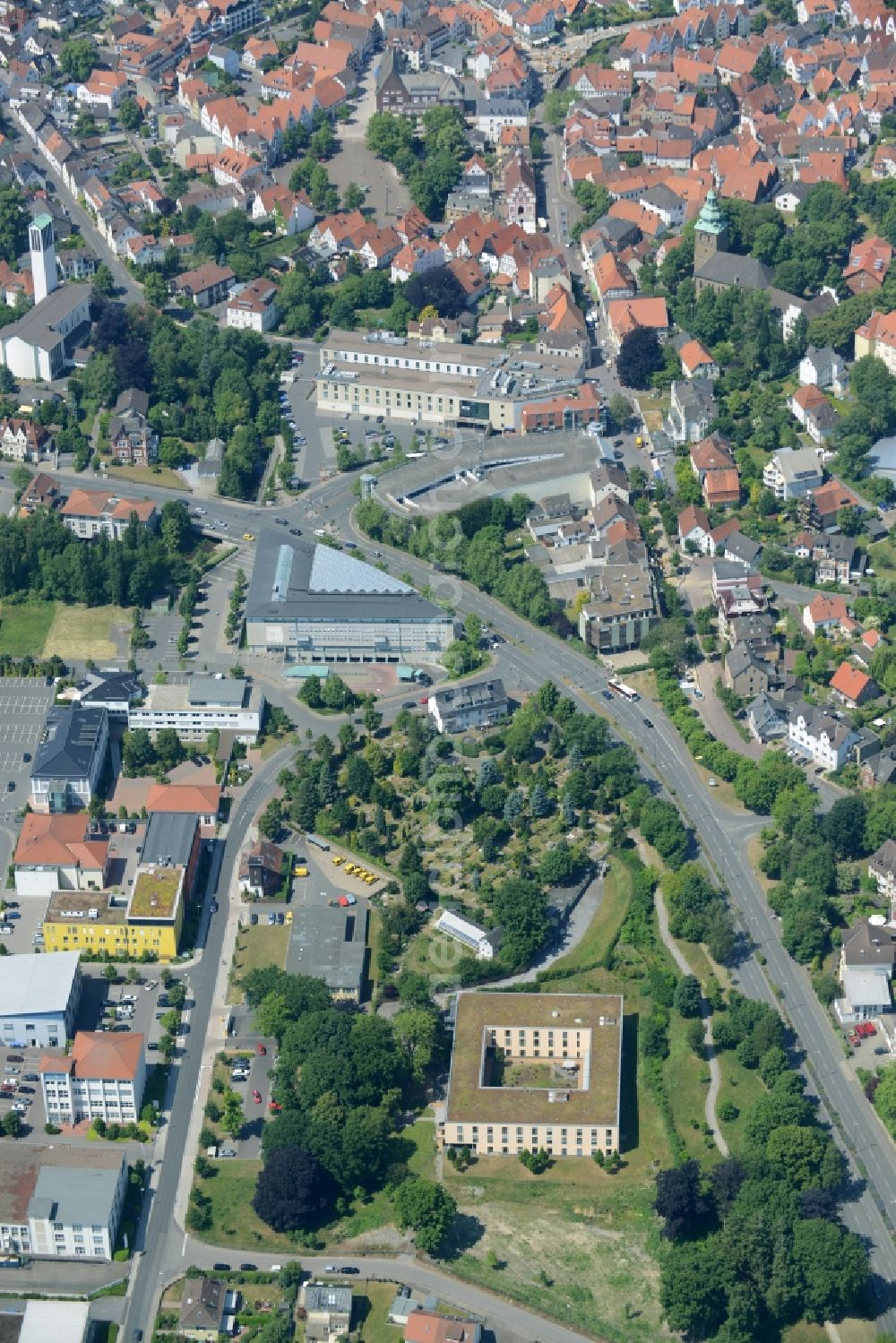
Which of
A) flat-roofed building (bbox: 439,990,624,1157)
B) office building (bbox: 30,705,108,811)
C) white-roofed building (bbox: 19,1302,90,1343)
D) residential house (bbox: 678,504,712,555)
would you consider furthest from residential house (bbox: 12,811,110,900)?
residential house (bbox: 678,504,712,555)

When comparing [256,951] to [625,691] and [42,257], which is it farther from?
Result: [42,257]

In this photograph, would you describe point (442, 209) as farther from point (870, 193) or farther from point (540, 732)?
point (540, 732)

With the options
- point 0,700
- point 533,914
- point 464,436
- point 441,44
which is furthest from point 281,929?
point 441,44

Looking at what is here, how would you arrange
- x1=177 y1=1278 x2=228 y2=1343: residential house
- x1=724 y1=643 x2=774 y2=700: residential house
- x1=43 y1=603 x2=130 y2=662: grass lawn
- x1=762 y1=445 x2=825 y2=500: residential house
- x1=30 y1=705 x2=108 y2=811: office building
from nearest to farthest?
x1=177 y1=1278 x2=228 y2=1343: residential house
x1=30 y1=705 x2=108 y2=811: office building
x1=724 y1=643 x2=774 y2=700: residential house
x1=43 y1=603 x2=130 y2=662: grass lawn
x1=762 y1=445 x2=825 y2=500: residential house

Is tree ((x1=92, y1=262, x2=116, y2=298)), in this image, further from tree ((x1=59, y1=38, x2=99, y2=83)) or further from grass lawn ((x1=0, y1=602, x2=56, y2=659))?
tree ((x1=59, y1=38, x2=99, y2=83))

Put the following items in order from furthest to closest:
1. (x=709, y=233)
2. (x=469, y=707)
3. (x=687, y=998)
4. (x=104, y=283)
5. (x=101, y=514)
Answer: (x=709, y=233)
(x=104, y=283)
(x=101, y=514)
(x=469, y=707)
(x=687, y=998)

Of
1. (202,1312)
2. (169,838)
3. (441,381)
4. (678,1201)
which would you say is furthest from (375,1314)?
(441,381)
